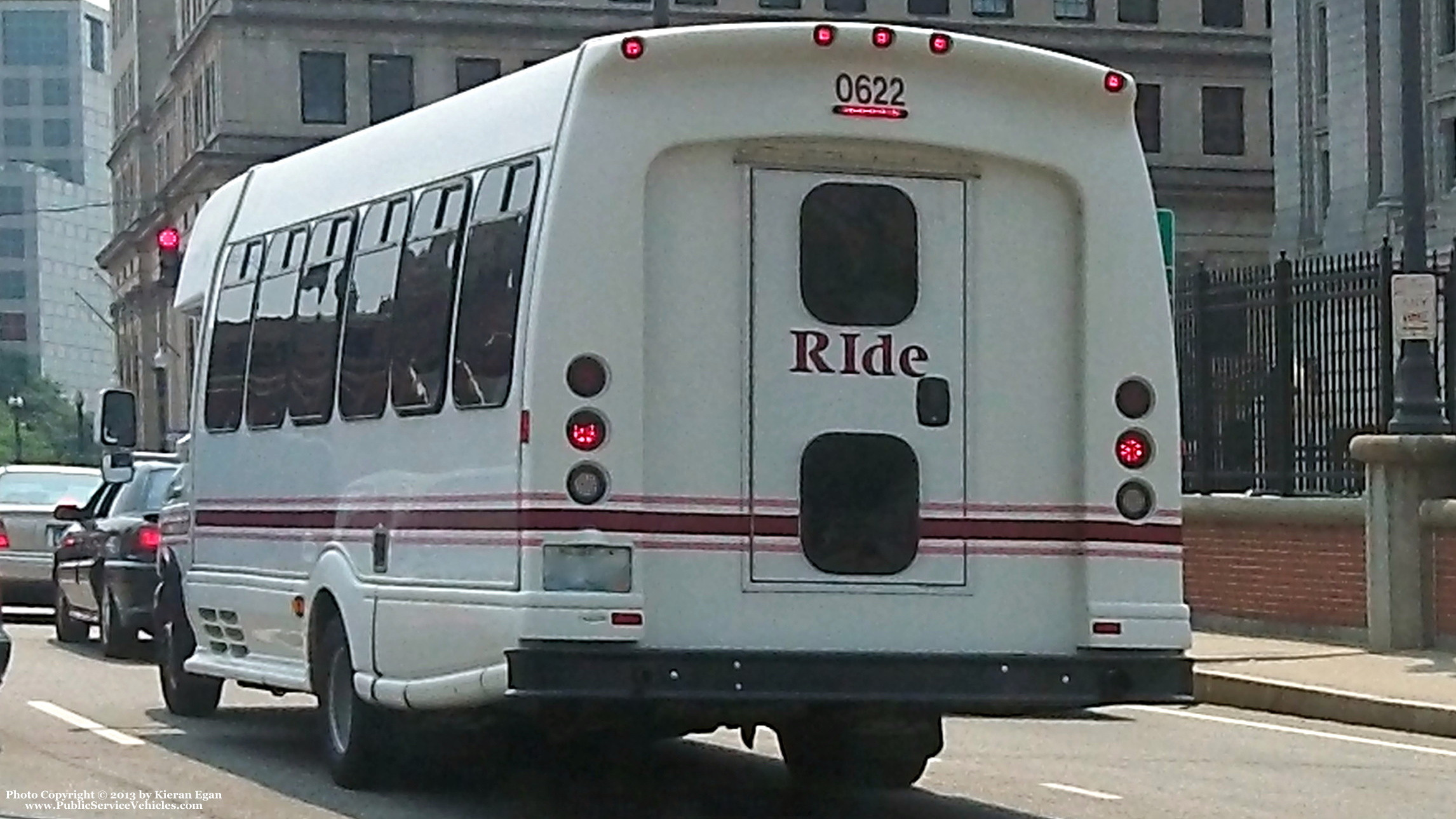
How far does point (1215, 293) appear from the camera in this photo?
75.3 feet

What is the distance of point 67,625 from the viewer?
22.8 m

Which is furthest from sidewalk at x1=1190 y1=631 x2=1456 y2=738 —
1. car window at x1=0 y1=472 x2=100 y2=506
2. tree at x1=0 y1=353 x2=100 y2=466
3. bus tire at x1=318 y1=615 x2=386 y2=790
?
tree at x1=0 y1=353 x2=100 y2=466

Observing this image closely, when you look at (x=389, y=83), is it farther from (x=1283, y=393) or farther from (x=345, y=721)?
(x=345, y=721)

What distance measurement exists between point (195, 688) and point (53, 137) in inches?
6876

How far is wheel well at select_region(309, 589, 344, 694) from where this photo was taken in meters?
12.5

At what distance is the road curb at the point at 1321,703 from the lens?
16.4m

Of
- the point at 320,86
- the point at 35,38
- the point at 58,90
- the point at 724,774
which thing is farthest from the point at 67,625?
the point at 35,38

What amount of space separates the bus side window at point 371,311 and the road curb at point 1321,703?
575 centimetres

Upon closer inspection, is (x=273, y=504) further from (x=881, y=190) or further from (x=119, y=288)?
(x=119, y=288)

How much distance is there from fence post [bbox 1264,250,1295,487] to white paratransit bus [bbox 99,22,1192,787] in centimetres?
1130

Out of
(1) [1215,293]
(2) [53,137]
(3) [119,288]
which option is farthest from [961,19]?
(2) [53,137]

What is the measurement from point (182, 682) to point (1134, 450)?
23.2 ft

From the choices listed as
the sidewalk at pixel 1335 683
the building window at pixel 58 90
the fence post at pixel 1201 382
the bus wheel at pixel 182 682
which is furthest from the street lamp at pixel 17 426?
the bus wheel at pixel 182 682

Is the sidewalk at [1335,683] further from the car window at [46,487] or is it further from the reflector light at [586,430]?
the car window at [46,487]
